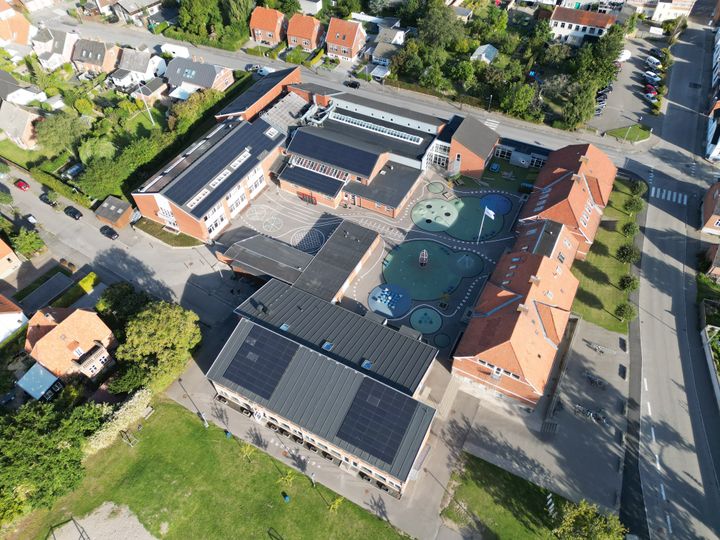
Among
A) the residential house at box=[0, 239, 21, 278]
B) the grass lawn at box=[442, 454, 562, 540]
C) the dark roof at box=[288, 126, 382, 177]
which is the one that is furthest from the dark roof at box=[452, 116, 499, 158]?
the residential house at box=[0, 239, 21, 278]

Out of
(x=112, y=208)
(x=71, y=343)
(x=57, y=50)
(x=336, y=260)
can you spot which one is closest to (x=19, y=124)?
(x=57, y=50)

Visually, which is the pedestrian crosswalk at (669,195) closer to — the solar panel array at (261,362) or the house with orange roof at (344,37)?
the solar panel array at (261,362)

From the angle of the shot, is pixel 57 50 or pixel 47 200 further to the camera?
pixel 57 50

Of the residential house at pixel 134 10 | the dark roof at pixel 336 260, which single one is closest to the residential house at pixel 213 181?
the dark roof at pixel 336 260

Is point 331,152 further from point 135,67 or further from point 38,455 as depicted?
point 135,67

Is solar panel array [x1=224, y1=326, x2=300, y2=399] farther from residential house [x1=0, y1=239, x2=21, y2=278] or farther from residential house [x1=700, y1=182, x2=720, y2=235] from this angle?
residential house [x1=700, y1=182, x2=720, y2=235]

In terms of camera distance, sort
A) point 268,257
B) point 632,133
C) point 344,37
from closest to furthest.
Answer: point 268,257 < point 632,133 < point 344,37
